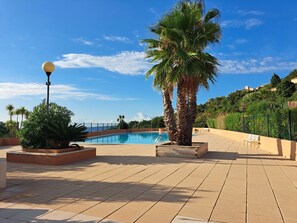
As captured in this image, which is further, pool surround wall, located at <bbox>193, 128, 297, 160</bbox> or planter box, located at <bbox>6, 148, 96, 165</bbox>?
pool surround wall, located at <bbox>193, 128, 297, 160</bbox>

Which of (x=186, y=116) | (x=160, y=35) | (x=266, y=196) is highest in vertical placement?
(x=160, y=35)

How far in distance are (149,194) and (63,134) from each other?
5791 mm

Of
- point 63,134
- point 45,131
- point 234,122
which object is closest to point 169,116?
point 63,134

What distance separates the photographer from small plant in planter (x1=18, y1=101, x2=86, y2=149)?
991cm

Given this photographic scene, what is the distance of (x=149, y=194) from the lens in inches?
209

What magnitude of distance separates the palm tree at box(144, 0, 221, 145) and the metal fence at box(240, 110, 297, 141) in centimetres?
382

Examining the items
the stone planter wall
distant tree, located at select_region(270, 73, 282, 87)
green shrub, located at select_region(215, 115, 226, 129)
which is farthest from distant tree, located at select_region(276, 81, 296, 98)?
the stone planter wall

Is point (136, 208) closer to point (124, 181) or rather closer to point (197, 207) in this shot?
point (197, 207)

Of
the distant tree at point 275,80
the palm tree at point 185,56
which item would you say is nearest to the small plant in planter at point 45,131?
the palm tree at point 185,56

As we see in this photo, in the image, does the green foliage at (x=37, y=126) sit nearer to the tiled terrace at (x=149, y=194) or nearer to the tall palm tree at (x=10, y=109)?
the tiled terrace at (x=149, y=194)

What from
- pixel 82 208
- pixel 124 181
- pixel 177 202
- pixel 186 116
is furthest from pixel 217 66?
pixel 82 208

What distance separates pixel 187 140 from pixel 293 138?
14.4ft

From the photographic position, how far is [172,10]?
457 inches

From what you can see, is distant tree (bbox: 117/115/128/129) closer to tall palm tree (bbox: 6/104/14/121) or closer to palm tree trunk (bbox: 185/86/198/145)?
tall palm tree (bbox: 6/104/14/121)
